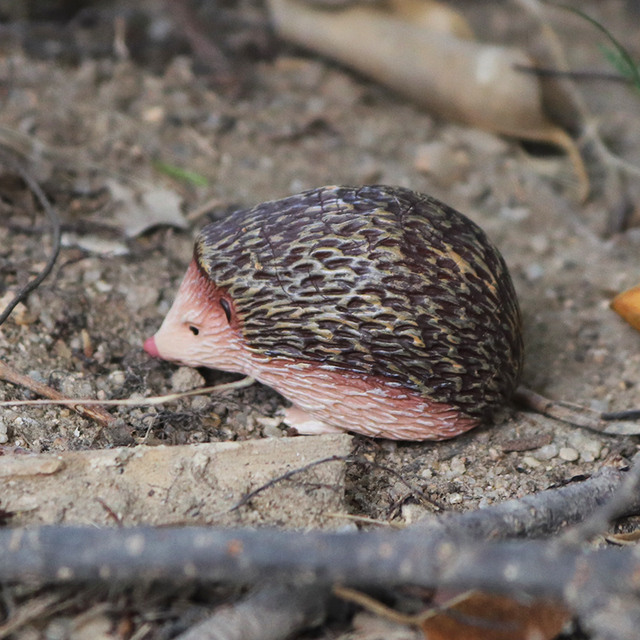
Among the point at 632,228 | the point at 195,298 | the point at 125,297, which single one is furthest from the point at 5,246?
the point at 632,228

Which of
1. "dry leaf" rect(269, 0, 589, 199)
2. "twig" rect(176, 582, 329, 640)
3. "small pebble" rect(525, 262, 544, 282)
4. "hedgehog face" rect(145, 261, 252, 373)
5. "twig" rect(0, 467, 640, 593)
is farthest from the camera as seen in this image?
"dry leaf" rect(269, 0, 589, 199)

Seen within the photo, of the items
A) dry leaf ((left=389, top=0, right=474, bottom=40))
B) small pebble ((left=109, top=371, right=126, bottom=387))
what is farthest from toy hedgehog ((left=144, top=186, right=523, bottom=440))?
dry leaf ((left=389, top=0, right=474, bottom=40))

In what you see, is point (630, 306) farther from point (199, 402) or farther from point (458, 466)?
point (199, 402)

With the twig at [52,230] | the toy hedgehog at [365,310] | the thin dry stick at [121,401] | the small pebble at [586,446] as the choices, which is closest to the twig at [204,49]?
the twig at [52,230]

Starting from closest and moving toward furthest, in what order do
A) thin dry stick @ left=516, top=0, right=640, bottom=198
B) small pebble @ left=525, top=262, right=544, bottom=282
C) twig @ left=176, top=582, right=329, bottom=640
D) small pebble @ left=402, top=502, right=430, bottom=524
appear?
twig @ left=176, top=582, right=329, bottom=640 → small pebble @ left=402, top=502, right=430, bottom=524 → small pebble @ left=525, top=262, right=544, bottom=282 → thin dry stick @ left=516, top=0, right=640, bottom=198

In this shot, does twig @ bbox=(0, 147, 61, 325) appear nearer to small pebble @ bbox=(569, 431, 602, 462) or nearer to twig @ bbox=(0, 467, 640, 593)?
twig @ bbox=(0, 467, 640, 593)

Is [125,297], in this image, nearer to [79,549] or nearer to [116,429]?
[116,429]

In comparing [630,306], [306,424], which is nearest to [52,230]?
[306,424]
